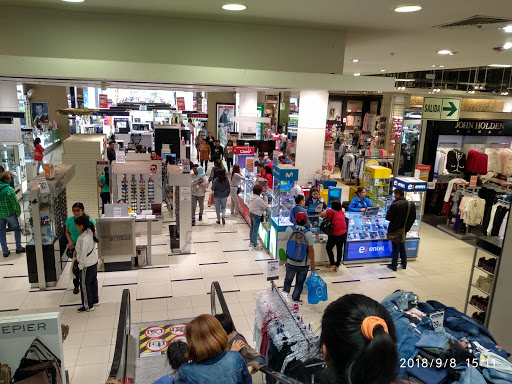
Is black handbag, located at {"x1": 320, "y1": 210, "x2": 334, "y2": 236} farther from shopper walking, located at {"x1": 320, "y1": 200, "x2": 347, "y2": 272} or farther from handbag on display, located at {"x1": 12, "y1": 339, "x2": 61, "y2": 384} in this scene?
handbag on display, located at {"x1": 12, "y1": 339, "x2": 61, "y2": 384}

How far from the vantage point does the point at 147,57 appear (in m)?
4.44

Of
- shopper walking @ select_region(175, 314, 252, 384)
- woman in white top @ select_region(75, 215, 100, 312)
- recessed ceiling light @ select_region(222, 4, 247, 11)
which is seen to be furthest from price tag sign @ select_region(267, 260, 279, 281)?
woman in white top @ select_region(75, 215, 100, 312)

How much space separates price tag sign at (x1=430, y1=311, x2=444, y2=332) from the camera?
3.51 meters

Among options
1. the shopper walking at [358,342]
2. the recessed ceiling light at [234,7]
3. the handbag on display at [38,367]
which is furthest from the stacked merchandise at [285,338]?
the recessed ceiling light at [234,7]

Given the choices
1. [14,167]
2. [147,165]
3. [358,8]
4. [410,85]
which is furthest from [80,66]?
[410,85]

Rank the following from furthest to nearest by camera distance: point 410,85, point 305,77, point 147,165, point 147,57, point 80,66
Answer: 1. point 410,85
2. point 147,165
3. point 147,57
4. point 305,77
5. point 80,66

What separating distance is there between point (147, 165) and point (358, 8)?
23.4 ft

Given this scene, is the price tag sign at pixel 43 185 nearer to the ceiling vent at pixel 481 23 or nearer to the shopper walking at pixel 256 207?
the shopper walking at pixel 256 207

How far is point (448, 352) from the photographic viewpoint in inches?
125

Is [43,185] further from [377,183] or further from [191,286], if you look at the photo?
[377,183]

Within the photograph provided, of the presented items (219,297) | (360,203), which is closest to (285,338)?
(219,297)

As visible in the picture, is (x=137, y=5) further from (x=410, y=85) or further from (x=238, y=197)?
(x=410, y=85)

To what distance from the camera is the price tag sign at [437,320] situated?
11.5 feet

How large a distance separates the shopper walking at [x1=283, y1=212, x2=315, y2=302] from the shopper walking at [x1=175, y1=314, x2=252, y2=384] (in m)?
3.44
